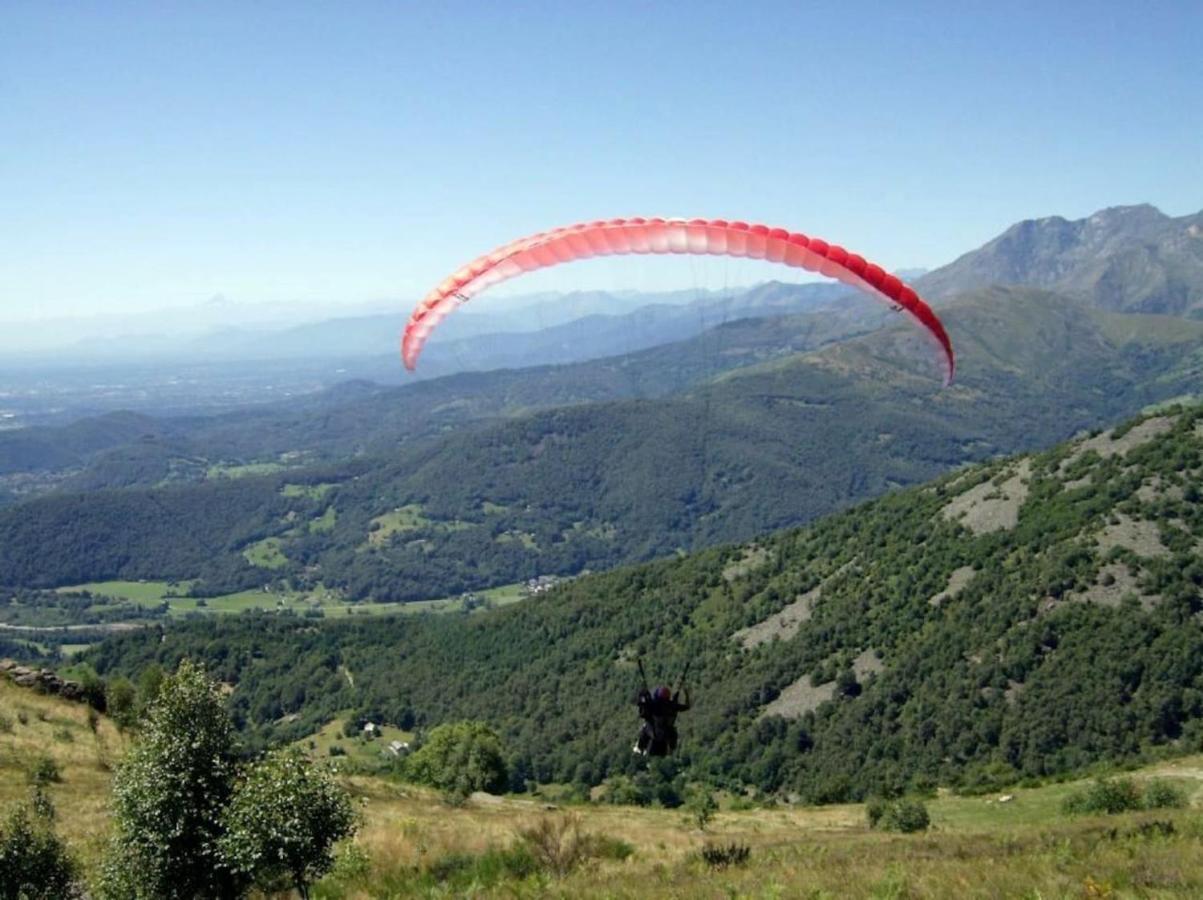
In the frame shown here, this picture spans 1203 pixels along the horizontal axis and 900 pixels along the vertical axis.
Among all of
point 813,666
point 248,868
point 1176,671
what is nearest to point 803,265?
point 248,868

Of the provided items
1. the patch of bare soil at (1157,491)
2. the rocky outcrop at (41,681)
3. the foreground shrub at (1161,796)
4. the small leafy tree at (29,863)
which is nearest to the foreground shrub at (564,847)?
the small leafy tree at (29,863)

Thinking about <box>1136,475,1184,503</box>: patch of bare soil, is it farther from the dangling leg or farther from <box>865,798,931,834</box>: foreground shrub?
the dangling leg

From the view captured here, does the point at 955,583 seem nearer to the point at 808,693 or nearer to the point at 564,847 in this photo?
the point at 808,693

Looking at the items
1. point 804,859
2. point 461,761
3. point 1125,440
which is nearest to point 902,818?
point 804,859

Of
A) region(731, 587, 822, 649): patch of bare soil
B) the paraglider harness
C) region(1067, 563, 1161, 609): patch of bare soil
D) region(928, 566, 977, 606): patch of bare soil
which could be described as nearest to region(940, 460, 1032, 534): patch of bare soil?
region(928, 566, 977, 606): patch of bare soil

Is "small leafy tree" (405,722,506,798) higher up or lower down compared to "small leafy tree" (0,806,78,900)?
lower down
